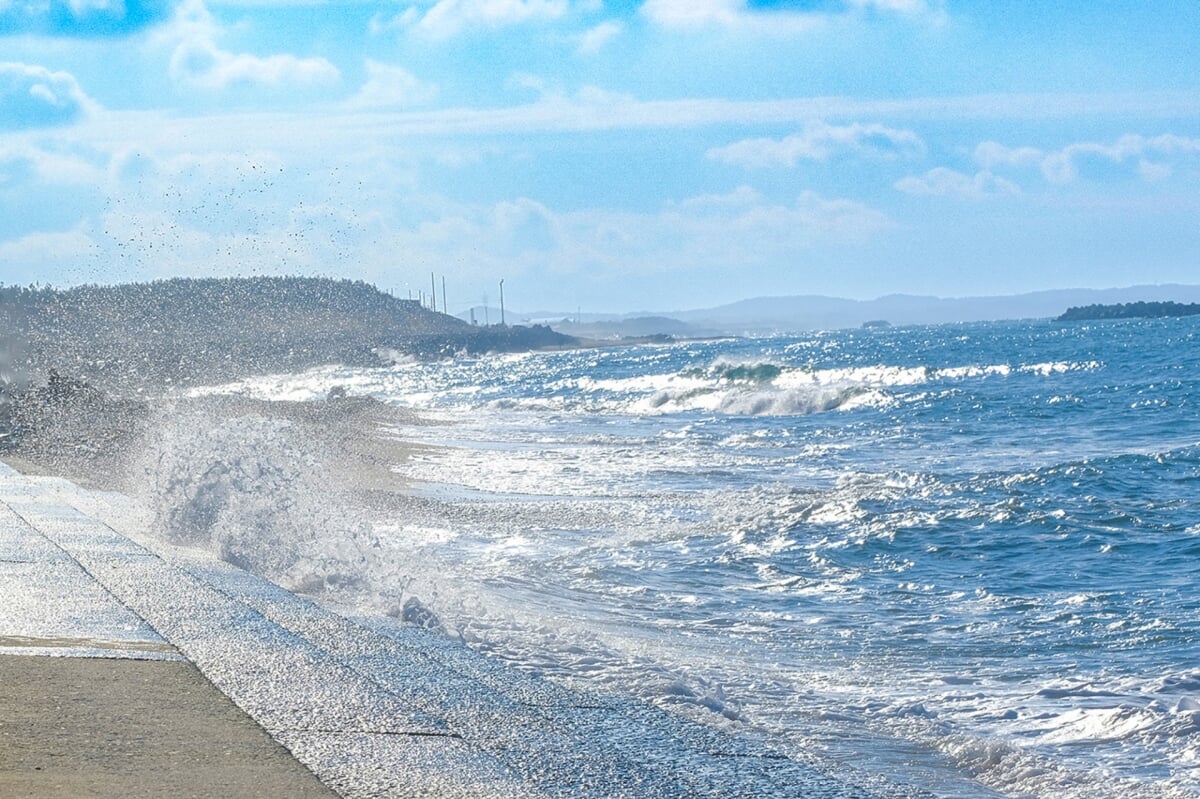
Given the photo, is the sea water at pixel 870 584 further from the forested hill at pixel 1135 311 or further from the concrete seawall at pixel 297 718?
the forested hill at pixel 1135 311

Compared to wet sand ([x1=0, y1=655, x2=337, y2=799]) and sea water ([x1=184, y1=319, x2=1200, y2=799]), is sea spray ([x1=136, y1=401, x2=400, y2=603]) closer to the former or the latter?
sea water ([x1=184, y1=319, x2=1200, y2=799])

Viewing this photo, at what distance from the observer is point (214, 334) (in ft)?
218

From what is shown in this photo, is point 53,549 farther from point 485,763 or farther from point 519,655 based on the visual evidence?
point 485,763

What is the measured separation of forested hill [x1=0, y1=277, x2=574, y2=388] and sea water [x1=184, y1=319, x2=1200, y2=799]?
988 centimetres

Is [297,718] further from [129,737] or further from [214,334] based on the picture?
[214,334]

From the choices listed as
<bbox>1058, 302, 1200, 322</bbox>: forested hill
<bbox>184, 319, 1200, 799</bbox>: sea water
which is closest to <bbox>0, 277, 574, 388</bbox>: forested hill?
A: <bbox>184, 319, 1200, 799</bbox>: sea water

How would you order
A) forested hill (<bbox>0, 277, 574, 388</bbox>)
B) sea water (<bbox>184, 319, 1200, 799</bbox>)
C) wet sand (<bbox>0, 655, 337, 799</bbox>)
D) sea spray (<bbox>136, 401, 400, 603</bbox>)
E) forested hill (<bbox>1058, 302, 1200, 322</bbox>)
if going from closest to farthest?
wet sand (<bbox>0, 655, 337, 799</bbox>) → sea water (<bbox>184, 319, 1200, 799</bbox>) → sea spray (<bbox>136, 401, 400, 603</bbox>) → forested hill (<bbox>0, 277, 574, 388</bbox>) → forested hill (<bbox>1058, 302, 1200, 322</bbox>)

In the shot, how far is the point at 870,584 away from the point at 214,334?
60.2 metres

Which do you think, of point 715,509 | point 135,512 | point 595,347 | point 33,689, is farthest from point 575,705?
point 595,347

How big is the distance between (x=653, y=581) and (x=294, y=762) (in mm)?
6581

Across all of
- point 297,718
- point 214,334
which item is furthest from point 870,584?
point 214,334

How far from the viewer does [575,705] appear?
16.8ft

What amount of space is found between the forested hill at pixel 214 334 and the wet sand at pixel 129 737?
60.1 ft

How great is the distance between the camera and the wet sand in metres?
3.84
